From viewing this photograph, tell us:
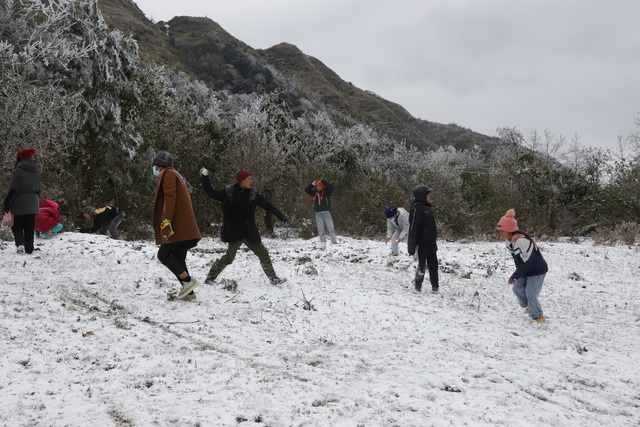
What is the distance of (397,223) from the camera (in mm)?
11914

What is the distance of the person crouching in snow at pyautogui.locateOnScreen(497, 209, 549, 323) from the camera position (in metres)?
6.94

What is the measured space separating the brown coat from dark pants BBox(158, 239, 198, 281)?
0.30 feet

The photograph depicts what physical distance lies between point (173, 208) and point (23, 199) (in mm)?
4541

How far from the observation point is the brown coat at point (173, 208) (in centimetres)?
633

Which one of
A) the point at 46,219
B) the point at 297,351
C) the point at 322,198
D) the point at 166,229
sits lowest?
the point at 297,351

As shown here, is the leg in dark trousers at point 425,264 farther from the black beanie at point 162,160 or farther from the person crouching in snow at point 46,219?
the person crouching in snow at point 46,219

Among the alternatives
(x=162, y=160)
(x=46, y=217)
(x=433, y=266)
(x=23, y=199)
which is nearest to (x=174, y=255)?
(x=162, y=160)

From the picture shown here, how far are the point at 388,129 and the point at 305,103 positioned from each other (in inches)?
1067

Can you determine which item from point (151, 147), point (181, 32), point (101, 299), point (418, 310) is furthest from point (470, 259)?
point (181, 32)

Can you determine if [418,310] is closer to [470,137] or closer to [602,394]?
[602,394]

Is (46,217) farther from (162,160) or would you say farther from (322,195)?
(322,195)

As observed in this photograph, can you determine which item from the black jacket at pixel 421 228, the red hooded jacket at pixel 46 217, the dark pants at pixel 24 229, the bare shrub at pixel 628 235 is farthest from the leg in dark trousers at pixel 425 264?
the bare shrub at pixel 628 235

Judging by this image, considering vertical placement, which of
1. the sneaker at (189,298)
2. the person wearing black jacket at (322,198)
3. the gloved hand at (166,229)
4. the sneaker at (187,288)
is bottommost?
the sneaker at (189,298)

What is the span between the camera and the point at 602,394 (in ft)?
14.7
